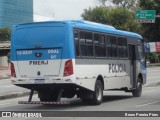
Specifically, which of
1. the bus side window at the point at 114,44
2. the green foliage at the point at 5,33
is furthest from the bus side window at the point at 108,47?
the green foliage at the point at 5,33

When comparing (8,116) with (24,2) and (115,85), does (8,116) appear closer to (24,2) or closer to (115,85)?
(115,85)

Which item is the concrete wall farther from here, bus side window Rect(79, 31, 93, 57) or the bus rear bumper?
the bus rear bumper

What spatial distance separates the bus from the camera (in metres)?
17.4

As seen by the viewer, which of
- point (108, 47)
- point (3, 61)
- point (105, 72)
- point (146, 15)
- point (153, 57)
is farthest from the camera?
point (3, 61)

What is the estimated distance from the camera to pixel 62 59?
17328 mm

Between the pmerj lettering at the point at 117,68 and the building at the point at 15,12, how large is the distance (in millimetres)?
112896

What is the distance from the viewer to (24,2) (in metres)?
142

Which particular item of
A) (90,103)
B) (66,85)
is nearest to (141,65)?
(90,103)

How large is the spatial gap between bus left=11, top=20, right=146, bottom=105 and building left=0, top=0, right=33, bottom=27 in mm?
115102

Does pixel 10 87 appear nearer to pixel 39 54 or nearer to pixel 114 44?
pixel 114 44

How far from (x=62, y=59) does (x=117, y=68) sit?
4.59 meters

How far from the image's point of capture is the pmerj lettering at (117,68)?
20.6 metres

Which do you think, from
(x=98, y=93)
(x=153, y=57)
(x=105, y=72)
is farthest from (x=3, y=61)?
(x=98, y=93)

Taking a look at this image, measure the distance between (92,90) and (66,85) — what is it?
145 cm
